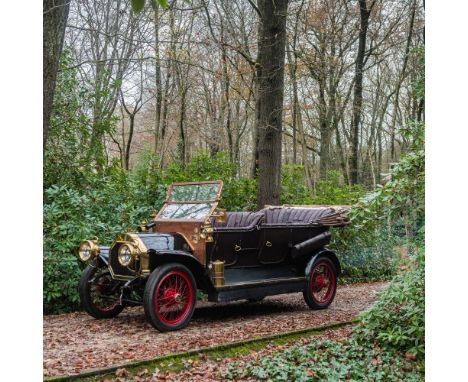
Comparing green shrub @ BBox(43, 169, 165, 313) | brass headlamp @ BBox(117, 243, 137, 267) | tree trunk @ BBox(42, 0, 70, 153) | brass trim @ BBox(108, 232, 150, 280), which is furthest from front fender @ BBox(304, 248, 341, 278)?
tree trunk @ BBox(42, 0, 70, 153)

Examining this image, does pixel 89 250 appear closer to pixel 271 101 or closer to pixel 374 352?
pixel 374 352

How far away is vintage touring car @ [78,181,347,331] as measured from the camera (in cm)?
567

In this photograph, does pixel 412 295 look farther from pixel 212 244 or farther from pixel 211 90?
pixel 211 90

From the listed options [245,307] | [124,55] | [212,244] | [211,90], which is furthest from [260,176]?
[211,90]

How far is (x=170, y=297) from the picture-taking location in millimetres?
5645

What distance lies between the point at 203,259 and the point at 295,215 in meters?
2.07

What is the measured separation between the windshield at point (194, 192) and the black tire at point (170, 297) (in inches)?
47.6

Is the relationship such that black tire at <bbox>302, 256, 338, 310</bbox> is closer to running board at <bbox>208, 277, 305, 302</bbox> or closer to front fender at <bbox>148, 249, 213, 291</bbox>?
running board at <bbox>208, 277, 305, 302</bbox>

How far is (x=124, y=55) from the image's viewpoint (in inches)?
679

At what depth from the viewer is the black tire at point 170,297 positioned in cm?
541

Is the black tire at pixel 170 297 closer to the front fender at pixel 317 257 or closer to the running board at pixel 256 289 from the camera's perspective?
the running board at pixel 256 289

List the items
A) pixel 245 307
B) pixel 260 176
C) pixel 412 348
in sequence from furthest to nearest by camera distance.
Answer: pixel 260 176, pixel 245 307, pixel 412 348

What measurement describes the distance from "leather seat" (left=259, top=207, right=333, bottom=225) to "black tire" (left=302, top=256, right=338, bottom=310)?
0.58 meters

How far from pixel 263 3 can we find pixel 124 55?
8280 mm
